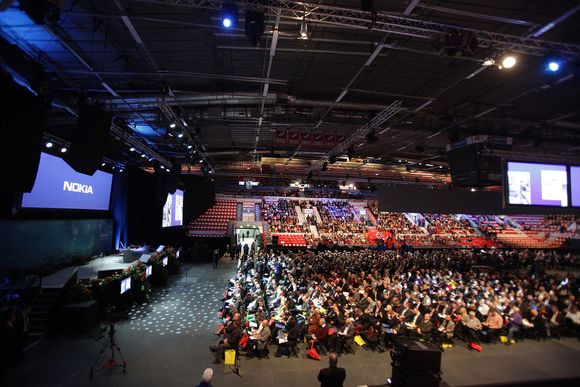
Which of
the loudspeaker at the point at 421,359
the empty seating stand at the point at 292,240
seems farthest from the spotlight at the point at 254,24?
the empty seating stand at the point at 292,240

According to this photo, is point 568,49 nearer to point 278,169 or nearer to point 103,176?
point 103,176

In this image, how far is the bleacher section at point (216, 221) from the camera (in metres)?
23.8

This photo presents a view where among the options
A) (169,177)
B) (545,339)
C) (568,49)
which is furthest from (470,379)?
(169,177)

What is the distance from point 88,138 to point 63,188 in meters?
4.86

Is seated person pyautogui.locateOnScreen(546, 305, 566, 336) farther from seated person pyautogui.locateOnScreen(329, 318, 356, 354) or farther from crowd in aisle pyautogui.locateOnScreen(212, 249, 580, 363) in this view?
seated person pyautogui.locateOnScreen(329, 318, 356, 354)

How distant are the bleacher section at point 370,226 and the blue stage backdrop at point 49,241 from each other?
10332 mm

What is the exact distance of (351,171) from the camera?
24.1m

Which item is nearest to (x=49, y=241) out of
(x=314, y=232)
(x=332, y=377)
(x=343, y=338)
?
(x=343, y=338)

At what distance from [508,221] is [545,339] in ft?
83.3

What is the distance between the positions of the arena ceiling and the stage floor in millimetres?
6079

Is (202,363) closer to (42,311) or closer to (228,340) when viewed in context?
(228,340)

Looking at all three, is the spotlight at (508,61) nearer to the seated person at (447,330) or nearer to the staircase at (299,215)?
the seated person at (447,330)

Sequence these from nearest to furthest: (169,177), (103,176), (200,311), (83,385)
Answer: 1. (83,385)
2. (200,311)
3. (103,176)
4. (169,177)

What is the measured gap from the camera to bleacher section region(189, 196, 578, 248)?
944 inches
